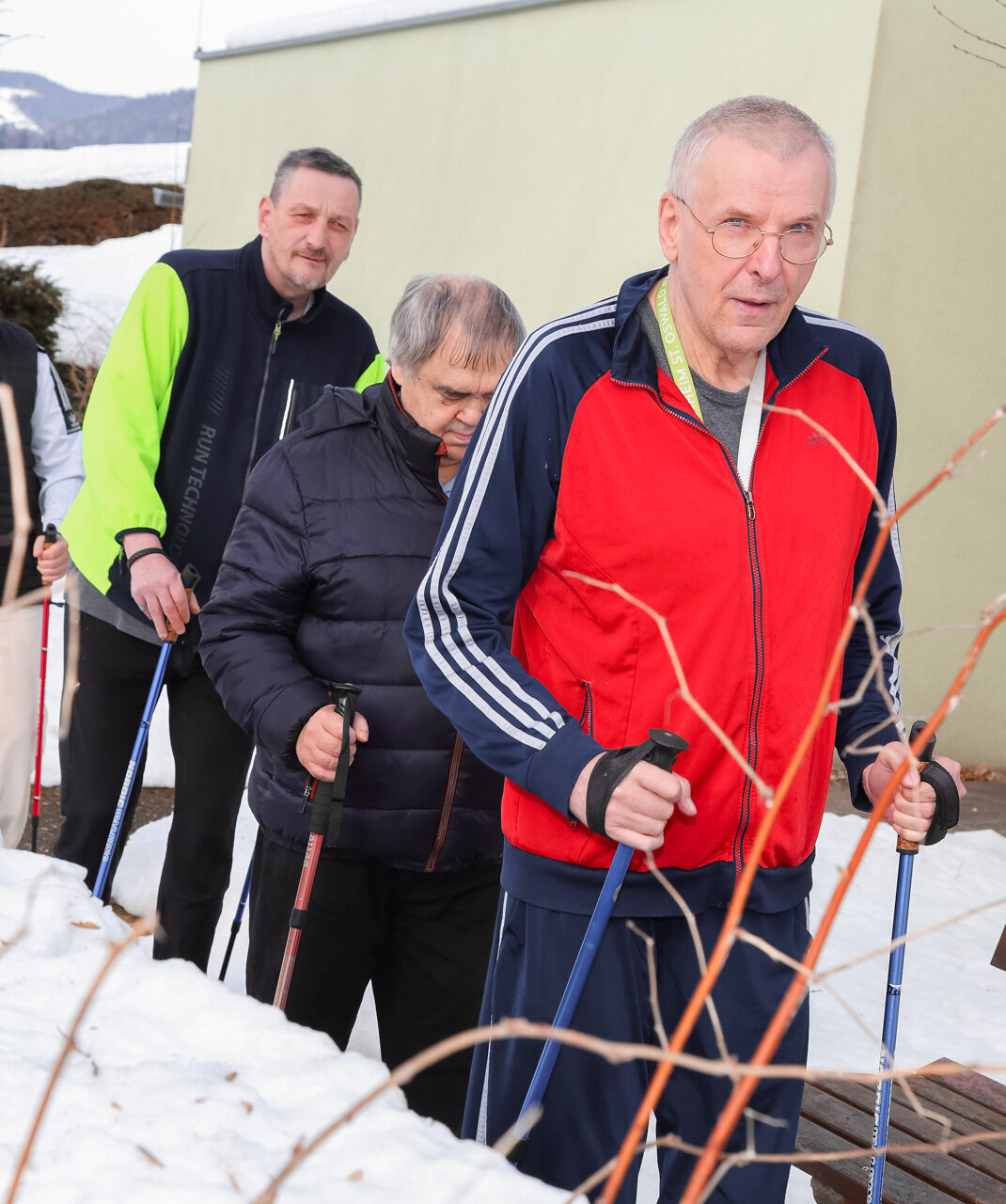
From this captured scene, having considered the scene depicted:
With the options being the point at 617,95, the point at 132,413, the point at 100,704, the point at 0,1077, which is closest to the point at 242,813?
the point at 100,704

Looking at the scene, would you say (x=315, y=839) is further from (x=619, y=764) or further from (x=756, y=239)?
(x=756, y=239)

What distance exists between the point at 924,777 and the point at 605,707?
1.81ft

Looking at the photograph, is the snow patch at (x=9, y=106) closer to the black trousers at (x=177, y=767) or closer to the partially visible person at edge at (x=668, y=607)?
the partially visible person at edge at (x=668, y=607)

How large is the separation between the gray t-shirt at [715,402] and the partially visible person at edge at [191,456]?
1.62 m

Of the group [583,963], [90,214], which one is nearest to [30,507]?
[583,963]

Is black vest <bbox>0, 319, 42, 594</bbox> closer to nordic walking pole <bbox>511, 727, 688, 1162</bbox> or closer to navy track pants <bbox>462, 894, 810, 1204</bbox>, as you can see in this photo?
navy track pants <bbox>462, 894, 810, 1204</bbox>

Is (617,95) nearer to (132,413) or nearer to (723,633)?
(132,413)

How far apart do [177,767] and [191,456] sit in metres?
0.81

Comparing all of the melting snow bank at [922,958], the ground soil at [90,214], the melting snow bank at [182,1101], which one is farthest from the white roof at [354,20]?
the ground soil at [90,214]

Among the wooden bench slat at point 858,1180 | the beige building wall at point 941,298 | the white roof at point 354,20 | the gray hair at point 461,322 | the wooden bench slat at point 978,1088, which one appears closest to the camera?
the wooden bench slat at point 858,1180

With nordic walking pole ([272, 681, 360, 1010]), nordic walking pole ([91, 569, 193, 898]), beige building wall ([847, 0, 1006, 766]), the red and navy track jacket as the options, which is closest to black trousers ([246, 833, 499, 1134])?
nordic walking pole ([272, 681, 360, 1010])

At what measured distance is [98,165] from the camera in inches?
1152

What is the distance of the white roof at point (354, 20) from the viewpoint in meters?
10.1

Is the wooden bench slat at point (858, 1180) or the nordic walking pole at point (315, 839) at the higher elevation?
the nordic walking pole at point (315, 839)
